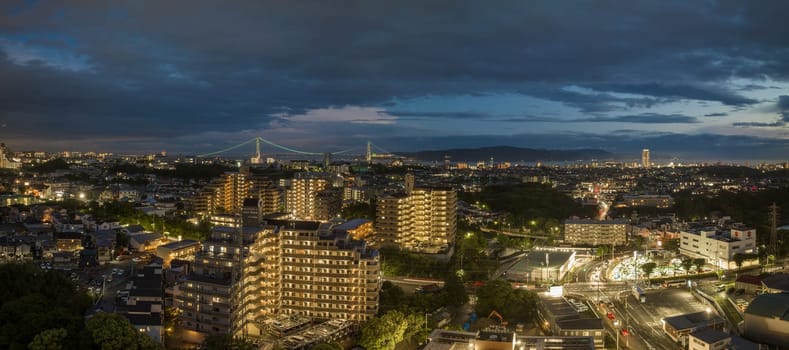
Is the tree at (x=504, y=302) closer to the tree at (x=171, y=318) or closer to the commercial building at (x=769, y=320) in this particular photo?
the commercial building at (x=769, y=320)

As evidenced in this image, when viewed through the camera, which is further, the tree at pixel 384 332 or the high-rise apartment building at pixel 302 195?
the high-rise apartment building at pixel 302 195

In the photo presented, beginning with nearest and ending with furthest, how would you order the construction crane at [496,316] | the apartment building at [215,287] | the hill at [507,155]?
1. the apartment building at [215,287]
2. the construction crane at [496,316]
3. the hill at [507,155]

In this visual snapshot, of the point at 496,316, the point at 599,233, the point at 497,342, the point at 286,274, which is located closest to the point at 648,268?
the point at 599,233

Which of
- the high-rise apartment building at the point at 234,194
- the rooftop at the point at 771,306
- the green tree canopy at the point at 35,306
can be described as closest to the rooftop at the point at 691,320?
the rooftop at the point at 771,306

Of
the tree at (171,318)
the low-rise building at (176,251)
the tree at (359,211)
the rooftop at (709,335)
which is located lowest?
the tree at (171,318)

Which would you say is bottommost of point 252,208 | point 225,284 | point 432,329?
point 432,329

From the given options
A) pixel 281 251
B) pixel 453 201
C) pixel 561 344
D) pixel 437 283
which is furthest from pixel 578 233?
pixel 281 251

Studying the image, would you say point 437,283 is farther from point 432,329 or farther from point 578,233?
point 578,233
